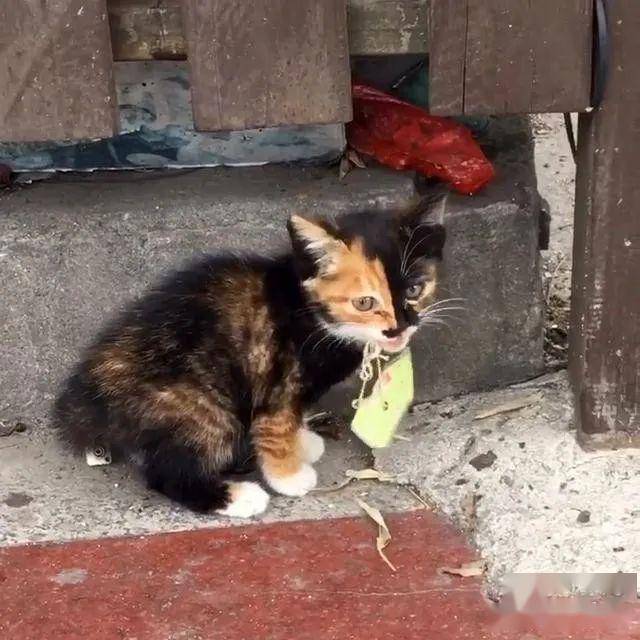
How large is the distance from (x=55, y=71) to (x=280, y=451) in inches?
45.7

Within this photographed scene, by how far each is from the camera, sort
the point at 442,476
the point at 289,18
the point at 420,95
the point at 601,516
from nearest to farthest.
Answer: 1. the point at 289,18
2. the point at 601,516
3. the point at 442,476
4. the point at 420,95

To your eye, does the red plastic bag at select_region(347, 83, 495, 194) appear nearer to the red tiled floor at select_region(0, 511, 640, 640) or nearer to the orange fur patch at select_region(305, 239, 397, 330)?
the orange fur patch at select_region(305, 239, 397, 330)

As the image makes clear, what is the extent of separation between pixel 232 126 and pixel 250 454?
3.24ft

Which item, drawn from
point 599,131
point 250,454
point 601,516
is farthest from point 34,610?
point 599,131

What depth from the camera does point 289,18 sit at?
2.47m

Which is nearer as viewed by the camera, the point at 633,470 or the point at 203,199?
the point at 633,470

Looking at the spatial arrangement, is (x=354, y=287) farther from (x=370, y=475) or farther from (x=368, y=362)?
(x=370, y=475)

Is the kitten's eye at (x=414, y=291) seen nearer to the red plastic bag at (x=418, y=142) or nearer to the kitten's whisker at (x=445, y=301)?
the kitten's whisker at (x=445, y=301)

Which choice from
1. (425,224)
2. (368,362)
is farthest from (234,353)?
(425,224)

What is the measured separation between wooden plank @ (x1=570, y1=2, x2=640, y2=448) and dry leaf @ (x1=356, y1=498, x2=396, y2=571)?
0.60 m

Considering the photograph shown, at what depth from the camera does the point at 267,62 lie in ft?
8.24

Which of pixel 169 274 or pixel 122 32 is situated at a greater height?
pixel 122 32

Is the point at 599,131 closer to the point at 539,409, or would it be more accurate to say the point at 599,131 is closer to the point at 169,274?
the point at 539,409

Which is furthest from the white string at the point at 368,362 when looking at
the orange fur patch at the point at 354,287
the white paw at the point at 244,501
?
the white paw at the point at 244,501
